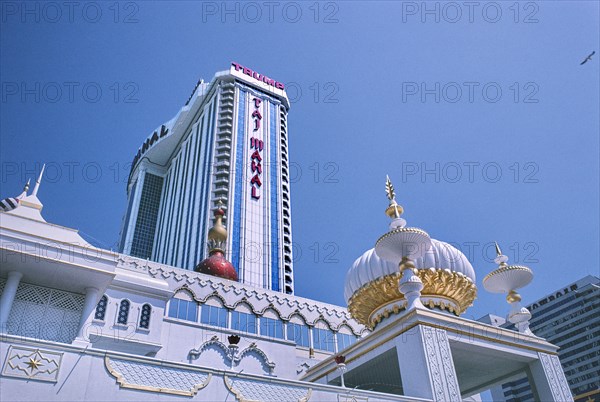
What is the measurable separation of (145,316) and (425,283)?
11.0m

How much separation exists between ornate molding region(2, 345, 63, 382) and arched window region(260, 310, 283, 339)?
1902cm

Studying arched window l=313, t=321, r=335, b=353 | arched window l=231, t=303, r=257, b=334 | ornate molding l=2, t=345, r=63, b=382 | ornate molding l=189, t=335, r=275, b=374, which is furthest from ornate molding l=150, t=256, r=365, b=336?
ornate molding l=2, t=345, r=63, b=382

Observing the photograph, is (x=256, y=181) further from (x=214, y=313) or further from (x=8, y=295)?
(x=8, y=295)

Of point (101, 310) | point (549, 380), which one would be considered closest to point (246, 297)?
point (101, 310)

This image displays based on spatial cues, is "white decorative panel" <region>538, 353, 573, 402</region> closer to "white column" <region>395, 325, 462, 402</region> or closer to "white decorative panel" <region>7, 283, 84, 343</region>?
"white column" <region>395, 325, 462, 402</region>

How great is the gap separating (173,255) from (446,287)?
66.8 meters

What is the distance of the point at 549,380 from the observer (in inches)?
639

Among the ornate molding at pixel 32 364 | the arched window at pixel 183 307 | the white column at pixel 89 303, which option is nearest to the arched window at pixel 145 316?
the white column at pixel 89 303

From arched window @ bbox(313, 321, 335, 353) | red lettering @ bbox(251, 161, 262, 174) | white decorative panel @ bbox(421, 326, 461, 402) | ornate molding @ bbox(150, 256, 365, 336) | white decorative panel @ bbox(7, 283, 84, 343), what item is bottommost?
white decorative panel @ bbox(421, 326, 461, 402)

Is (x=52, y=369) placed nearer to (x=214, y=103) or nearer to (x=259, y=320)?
(x=259, y=320)

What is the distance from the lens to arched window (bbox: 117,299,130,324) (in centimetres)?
1783

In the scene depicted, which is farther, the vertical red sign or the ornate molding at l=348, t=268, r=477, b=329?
the vertical red sign

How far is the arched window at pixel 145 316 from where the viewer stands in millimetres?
18188

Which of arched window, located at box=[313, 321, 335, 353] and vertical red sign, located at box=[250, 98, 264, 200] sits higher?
vertical red sign, located at box=[250, 98, 264, 200]
